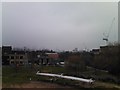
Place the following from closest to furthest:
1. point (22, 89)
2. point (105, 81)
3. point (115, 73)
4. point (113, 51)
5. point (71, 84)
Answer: point (22, 89)
point (71, 84)
point (105, 81)
point (115, 73)
point (113, 51)

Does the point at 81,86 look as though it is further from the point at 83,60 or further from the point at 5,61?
the point at 5,61

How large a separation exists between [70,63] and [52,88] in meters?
10.3

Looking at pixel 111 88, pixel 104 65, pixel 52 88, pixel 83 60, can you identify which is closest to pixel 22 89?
pixel 52 88

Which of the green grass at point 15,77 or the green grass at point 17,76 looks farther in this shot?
the green grass at point 17,76

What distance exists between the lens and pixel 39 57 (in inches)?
1416

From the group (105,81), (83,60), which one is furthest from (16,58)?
(105,81)

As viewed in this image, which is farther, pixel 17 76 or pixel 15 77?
pixel 17 76

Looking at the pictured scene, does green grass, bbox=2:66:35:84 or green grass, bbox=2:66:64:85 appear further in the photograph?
green grass, bbox=2:66:64:85

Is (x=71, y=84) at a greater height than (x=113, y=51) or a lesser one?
lesser

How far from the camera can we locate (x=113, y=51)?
2062cm

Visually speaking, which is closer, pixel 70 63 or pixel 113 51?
pixel 113 51

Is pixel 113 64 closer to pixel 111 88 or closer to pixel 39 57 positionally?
pixel 111 88

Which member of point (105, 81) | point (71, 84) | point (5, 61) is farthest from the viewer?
point (5, 61)

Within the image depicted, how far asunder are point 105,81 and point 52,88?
371cm
